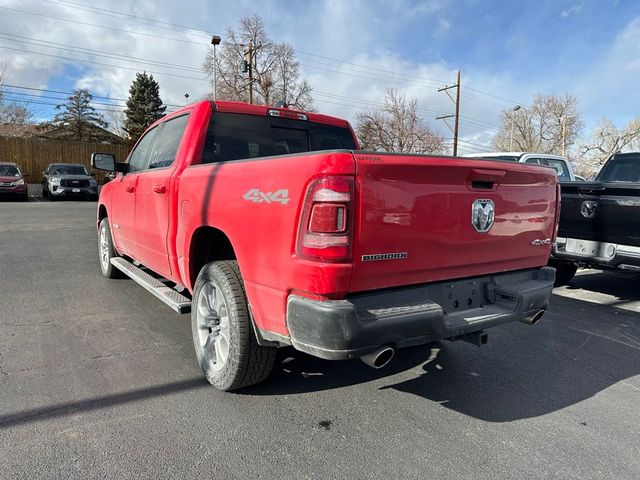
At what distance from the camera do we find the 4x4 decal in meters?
2.44

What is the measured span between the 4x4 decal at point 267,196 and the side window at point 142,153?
96.3 inches

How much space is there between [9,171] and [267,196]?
21.4 metres

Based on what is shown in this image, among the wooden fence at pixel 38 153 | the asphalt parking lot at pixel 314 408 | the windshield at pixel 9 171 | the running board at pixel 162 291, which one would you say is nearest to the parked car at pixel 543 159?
the asphalt parking lot at pixel 314 408

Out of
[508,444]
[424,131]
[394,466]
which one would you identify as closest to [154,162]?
[394,466]

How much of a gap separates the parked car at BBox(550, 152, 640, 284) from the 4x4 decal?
4422 millimetres

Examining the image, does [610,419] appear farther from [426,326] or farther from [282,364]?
[282,364]

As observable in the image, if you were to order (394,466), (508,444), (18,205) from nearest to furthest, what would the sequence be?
1. (394,466)
2. (508,444)
3. (18,205)

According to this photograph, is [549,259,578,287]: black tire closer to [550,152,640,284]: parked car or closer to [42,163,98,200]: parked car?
[550,152,640,284]: parked car

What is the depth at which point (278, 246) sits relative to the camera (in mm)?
2475

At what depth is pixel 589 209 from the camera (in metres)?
5.44

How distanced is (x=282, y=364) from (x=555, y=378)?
85.2 inches

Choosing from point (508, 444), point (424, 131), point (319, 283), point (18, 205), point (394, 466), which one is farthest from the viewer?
point (424, 131)

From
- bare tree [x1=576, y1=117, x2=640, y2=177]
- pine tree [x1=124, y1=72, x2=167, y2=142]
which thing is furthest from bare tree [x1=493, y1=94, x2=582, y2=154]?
pine tree [x1=124, y1=72, x2=167, y2=142]

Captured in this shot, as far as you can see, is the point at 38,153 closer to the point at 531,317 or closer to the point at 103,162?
the point at 103,162
